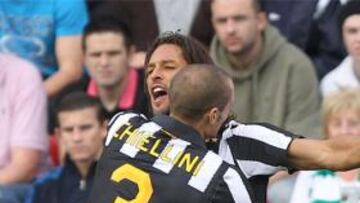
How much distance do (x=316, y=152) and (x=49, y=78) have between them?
4.07 metres

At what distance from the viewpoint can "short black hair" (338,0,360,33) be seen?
8289 millimetres

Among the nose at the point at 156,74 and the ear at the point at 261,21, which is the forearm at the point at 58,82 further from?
the nose at the point at 156,74

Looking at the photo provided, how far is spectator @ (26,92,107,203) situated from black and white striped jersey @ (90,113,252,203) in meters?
2.71

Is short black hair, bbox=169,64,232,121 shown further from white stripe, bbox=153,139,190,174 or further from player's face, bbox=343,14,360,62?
player's face, bbox=343,14,360,62

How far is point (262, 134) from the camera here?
5.00 m

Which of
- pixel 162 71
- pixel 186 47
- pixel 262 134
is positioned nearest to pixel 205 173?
pixel 262 134

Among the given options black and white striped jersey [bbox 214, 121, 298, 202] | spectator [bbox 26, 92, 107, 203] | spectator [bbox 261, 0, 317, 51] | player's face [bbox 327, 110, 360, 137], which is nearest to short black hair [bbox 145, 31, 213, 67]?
black and white striped jersey [bbox 214, 121, 298, 202]

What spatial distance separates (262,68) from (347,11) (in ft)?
2.16

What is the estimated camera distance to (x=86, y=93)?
27.4 feet

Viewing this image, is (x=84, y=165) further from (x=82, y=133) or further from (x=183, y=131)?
(x=183, y=131)

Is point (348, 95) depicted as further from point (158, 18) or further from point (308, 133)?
point (158, 18)

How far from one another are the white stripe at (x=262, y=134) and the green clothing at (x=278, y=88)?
2.88 metres

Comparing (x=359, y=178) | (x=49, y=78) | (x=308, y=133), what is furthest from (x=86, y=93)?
(x=359, y=178)

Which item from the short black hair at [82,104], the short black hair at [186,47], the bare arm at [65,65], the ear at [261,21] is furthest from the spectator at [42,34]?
the short black hair at [186,47]
